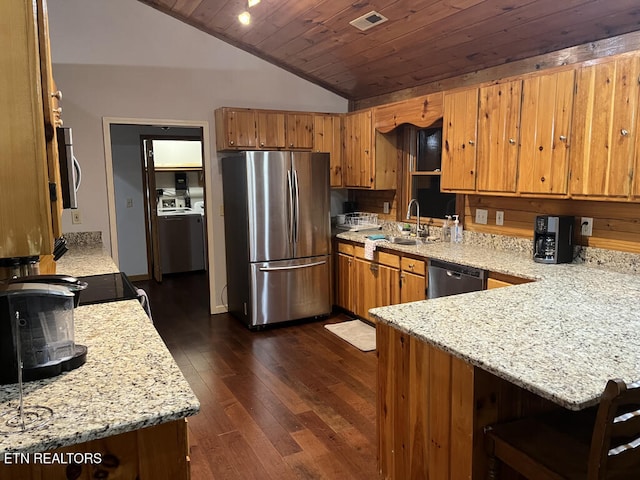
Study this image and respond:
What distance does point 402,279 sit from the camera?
12.8ft

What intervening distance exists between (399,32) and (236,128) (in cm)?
183

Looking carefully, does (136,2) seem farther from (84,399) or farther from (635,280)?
(635,280)

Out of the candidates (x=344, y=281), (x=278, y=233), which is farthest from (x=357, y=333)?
(x=278, y=233)

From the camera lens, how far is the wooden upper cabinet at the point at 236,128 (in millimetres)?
4551

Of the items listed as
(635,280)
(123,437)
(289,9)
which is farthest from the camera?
(289,9)

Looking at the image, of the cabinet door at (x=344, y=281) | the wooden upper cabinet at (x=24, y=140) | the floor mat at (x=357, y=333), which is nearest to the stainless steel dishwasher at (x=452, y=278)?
the floor mat at (x=357, y=333)

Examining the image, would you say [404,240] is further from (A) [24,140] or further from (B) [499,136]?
(A) [24,140]

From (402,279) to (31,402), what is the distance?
3.08 meters

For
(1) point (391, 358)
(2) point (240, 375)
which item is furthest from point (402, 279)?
(1) point (391, 358)

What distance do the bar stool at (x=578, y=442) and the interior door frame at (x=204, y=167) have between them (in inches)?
142

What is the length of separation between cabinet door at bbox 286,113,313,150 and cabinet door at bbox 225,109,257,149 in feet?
1.24

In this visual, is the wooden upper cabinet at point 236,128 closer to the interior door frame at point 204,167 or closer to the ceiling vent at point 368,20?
the interior door frame at point 204,167

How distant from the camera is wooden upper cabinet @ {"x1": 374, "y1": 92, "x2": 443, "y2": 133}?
3.80 metres

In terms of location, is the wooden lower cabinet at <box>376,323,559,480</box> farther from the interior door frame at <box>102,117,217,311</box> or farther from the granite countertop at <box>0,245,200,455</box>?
the interior door frame at <box>102,117,217,311</box>
